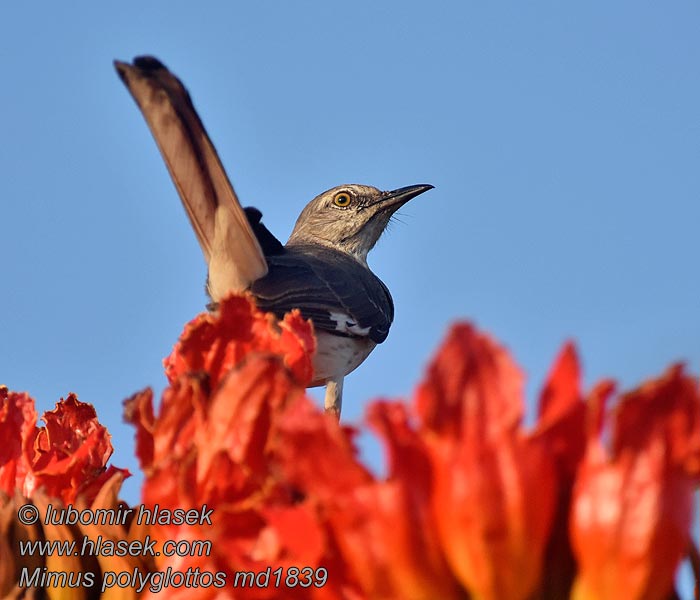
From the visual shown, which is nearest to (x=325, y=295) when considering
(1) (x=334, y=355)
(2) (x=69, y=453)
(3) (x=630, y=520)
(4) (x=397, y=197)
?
(1) (x=334, y=355)

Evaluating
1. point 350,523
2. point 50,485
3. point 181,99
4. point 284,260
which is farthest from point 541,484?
point 284,260

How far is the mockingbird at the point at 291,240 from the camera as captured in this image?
3150 mm

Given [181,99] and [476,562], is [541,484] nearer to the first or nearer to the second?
[476,562]

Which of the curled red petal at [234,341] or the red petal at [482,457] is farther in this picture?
the curled red petal at [234,341]

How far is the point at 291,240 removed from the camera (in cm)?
1245

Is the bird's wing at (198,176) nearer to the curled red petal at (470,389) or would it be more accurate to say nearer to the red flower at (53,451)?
the red flower at (53,451)

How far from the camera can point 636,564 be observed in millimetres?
1005

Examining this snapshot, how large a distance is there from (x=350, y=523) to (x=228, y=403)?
0.88ft

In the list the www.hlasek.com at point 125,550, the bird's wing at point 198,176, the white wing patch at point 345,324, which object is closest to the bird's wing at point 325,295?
the white wing patch at point 345,324

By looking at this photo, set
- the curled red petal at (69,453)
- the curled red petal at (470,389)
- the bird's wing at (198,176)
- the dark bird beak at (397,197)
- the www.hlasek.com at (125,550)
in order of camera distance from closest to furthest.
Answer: the curled red petal at (470,389) → the www.hlasek.com at (125,550) → the curled red petal at (69,453) → the bird's wing at (198,176) → the dark bird beak at (397,197)

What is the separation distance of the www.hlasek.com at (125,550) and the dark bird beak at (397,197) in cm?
999

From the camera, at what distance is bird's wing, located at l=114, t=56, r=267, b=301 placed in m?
2.69

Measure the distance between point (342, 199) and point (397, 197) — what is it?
0.72m

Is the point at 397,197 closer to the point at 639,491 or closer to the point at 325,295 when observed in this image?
the point at 325,295
